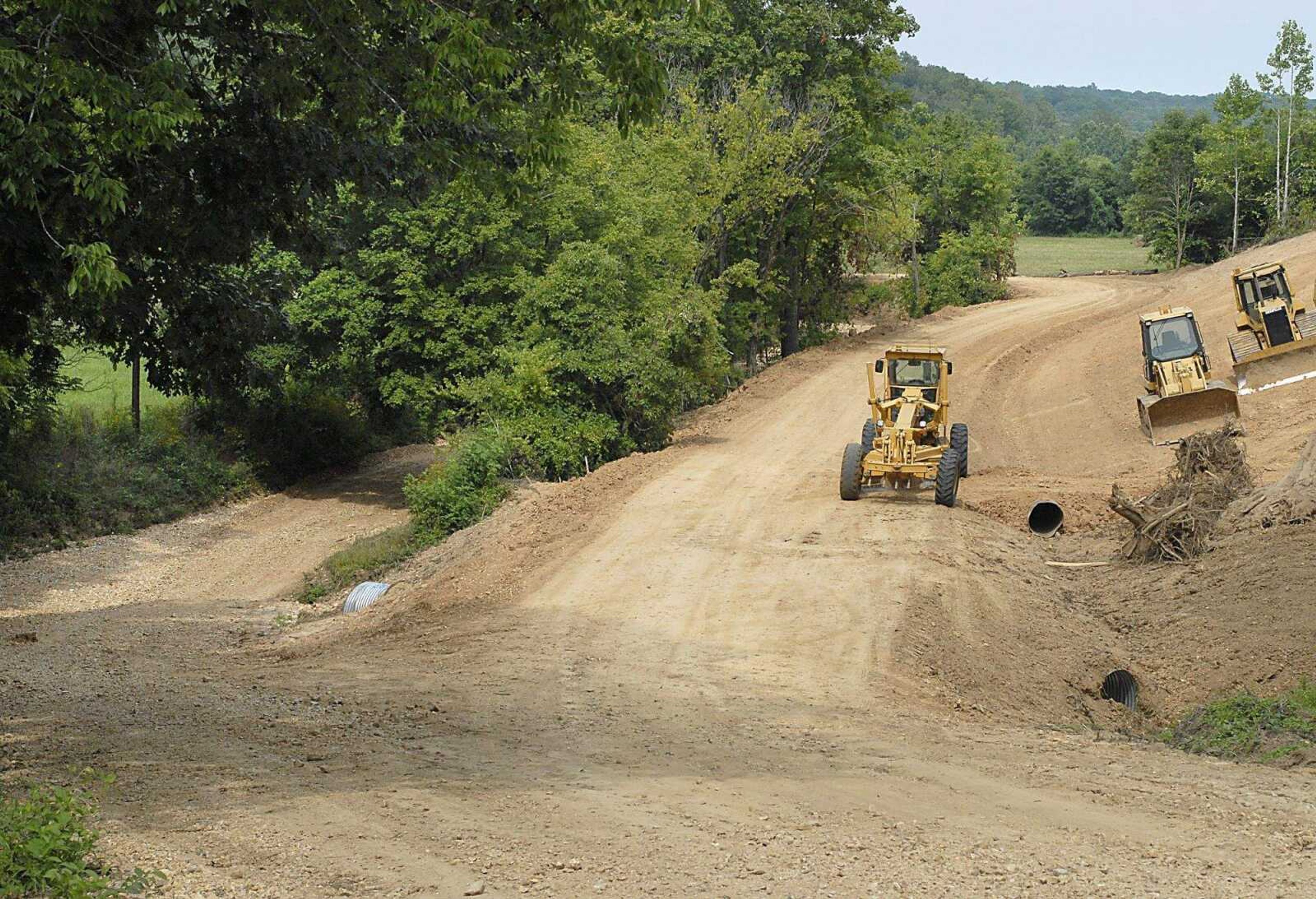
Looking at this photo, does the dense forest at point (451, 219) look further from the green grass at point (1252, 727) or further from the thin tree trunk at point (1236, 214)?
the green grass at point (1252, 727)

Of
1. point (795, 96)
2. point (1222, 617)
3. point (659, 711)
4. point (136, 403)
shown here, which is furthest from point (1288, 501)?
point (795, 96)

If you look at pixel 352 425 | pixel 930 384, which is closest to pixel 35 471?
pixel 352 425

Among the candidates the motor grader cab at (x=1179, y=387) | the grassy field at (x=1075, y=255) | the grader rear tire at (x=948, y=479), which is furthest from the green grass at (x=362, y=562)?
the grassy field at (x=1075, y=255)

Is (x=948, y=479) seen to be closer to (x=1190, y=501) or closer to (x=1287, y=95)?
(x=1190, y=501)

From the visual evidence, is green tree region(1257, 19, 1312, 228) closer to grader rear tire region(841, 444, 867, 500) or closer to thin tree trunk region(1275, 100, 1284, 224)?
thin tree trunk region(1275, 100, 1284, 224)

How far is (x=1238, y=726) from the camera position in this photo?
12.0 meters

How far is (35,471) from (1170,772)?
23918mm

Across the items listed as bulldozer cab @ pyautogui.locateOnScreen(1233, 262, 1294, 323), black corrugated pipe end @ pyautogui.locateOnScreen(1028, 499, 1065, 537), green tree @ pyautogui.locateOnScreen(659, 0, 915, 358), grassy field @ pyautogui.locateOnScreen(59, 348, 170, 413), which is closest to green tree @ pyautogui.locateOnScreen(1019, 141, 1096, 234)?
green tree @ pyautogui.locateOnScreen(659, 0, 915, 358)

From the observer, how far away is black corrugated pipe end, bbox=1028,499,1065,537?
872 inches

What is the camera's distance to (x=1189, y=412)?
27.5m

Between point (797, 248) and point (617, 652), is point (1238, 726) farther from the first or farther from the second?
point (797, 248)

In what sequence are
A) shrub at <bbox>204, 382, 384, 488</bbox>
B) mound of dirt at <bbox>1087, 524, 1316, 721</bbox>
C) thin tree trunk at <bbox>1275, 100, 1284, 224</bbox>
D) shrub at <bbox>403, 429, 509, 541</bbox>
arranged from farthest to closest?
thin tree trunk at <bbox>1275, 100, 1284, 224</bbox> → shrub at <bbox>204, 382, 384, 488</bbox> → shrub at <bbox>403, 429, 509, 541</bbox> → mound of dirt at <bbox>1087, 524, 1316, 721</bbox>

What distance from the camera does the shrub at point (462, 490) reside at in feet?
79.0

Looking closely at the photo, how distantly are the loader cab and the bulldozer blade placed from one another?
79.3 inches
